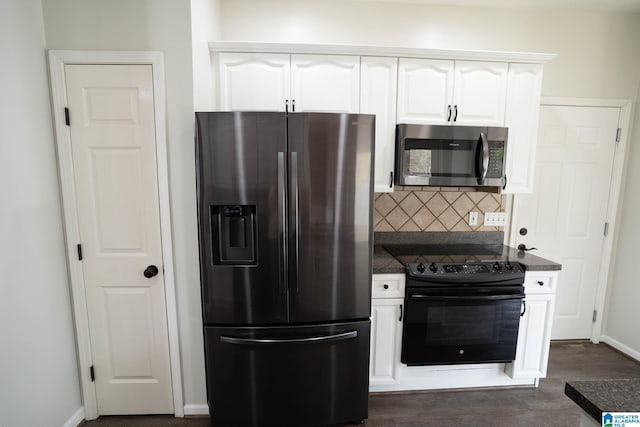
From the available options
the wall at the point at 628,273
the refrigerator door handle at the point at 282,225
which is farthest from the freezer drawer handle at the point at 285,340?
the wall at the point at 628,273

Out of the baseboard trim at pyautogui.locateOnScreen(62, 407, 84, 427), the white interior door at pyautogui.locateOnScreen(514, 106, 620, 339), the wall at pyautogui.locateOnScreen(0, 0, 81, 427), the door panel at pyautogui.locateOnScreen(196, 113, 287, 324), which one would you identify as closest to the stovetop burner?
the white interior door at pyautogui.locateOnScreen(514, 106, 620, 339)

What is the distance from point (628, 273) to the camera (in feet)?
9.11

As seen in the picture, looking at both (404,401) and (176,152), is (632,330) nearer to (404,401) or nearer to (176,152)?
(404,401)

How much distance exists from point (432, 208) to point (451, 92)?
930 mm

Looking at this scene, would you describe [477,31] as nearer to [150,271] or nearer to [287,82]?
[287,82]

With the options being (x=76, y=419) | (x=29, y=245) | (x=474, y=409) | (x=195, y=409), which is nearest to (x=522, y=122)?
(x=474, y=409)

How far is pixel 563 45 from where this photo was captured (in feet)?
8.57

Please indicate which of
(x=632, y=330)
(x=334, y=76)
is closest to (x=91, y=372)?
(x=334, y=76)

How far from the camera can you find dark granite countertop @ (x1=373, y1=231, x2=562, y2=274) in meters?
2.16

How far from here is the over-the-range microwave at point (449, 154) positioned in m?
2.16

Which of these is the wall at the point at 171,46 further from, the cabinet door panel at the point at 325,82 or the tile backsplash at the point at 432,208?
the tile backsplash at the point at 432,208

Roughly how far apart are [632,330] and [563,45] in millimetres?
2528

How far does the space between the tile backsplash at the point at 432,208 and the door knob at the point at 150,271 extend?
1652mm

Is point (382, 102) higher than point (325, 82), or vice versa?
point (325, 82)
